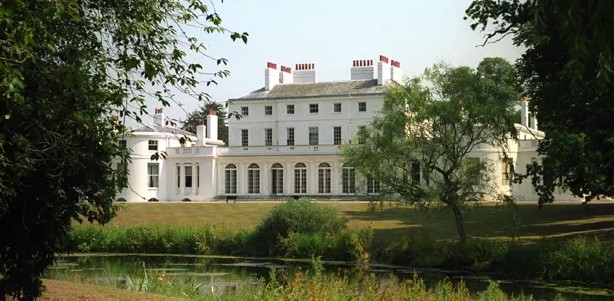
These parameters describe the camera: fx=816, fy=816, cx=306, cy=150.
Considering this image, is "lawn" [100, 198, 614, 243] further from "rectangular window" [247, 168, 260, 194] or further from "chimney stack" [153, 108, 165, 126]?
"rectangular window" [247, 168, 260, 194]

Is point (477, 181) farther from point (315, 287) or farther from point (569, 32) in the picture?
point (569, 32)

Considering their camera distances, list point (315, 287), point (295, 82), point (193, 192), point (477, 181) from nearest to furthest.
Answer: point (315, 287), point (477, 181), point (193, 192), point (295, 82)

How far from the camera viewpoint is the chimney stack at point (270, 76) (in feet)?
208

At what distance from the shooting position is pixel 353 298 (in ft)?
45.1

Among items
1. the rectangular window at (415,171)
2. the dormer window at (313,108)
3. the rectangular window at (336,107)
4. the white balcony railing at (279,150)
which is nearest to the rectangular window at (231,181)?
the white balcony railing at (279,150)

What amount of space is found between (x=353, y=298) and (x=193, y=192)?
4752 cm

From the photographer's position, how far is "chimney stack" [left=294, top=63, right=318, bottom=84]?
6462 centimetres

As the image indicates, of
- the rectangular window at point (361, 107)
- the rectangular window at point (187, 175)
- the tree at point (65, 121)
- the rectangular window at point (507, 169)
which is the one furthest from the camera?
the rectangular window at point (187, 175)

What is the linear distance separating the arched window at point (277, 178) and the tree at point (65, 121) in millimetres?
45861

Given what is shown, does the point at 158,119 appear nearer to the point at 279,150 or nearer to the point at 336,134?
the point at 279,150

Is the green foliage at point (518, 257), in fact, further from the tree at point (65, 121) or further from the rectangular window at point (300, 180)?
the rectangular window at point (300, 180)

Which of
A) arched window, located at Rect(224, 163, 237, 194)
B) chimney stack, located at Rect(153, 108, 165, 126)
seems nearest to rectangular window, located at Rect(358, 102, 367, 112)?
arched window, located at Rect(224, 163, 237, 194)

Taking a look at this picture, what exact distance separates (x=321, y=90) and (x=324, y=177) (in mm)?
7903

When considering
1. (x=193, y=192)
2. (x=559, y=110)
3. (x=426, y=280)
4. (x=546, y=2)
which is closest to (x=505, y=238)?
(x=559, y=110)
